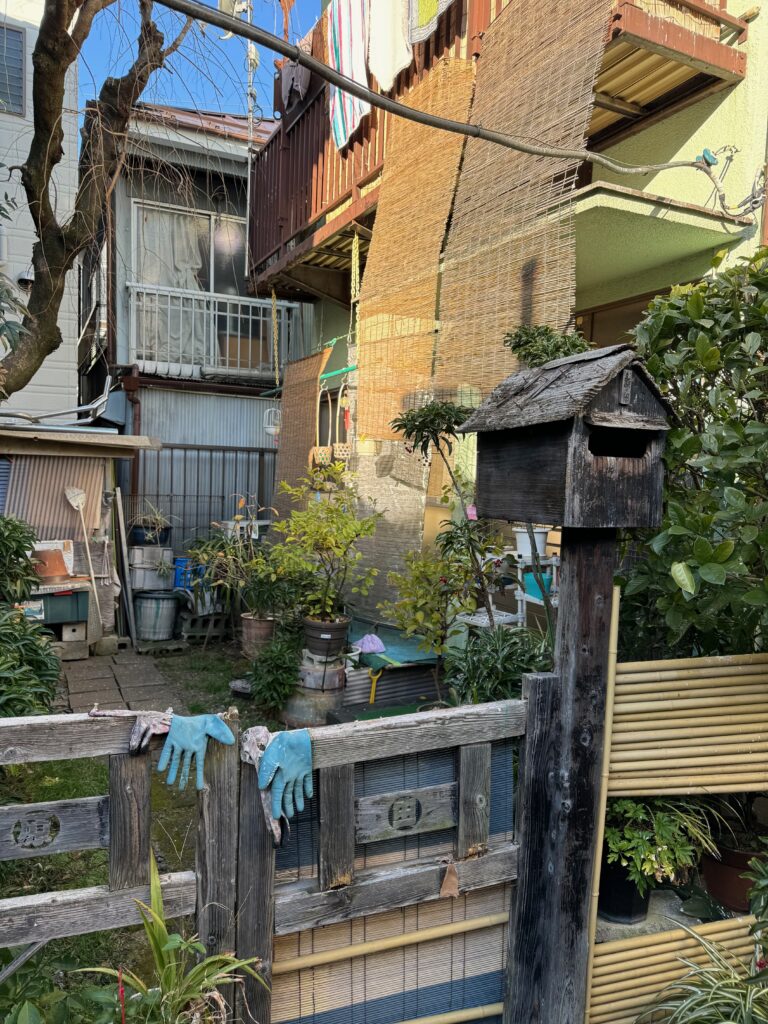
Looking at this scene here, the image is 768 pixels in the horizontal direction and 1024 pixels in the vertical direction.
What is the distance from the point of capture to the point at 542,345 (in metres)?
4.03

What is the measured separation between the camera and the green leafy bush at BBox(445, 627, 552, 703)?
3537 mm

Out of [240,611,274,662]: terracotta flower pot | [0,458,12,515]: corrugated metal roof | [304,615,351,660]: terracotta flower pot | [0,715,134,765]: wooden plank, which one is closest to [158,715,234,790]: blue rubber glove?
[0,715,134,765]: wooden plank

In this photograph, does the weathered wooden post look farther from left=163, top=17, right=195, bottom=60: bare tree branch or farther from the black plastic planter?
left=163, top=17, right=195, bottom=60: bare tree branch

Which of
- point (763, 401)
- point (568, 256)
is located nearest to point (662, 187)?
point (568, 256)

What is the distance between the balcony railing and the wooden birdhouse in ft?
31.4

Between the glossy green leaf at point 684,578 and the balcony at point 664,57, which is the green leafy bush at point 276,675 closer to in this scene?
the glossy green leaf at point 684,578

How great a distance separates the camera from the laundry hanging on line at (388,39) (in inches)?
266

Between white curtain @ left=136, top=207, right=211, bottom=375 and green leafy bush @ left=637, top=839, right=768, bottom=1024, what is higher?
white curtain @ left=136, top=207, right=211, bottom=375

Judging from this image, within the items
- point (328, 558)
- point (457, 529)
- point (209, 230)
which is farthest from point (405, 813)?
point (209, 230)

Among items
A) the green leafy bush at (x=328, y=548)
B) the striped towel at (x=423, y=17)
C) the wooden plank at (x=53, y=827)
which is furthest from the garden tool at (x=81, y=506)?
the wooden plank at (x=53, y=827)

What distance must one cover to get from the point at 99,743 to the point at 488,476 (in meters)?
1.74

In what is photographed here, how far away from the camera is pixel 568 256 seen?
14.5 feet

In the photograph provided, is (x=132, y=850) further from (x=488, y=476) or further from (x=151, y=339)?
(x=151, y=339)

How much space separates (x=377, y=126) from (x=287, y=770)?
7406 mm
